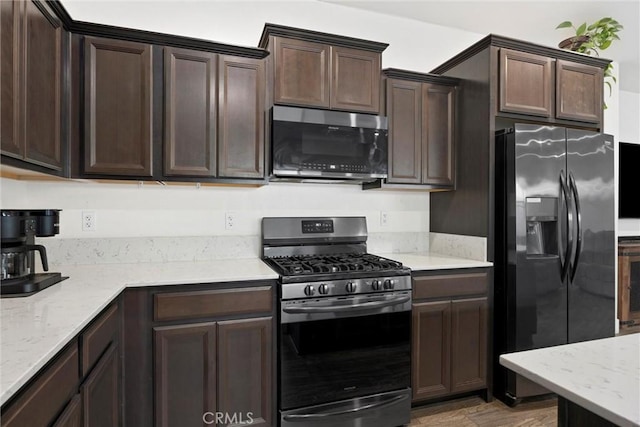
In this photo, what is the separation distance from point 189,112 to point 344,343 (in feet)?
5.32

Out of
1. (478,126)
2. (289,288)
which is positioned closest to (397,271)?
(289,288)

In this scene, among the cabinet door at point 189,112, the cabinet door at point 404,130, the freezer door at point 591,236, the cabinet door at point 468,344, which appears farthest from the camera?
the cabinet door at point 404,130

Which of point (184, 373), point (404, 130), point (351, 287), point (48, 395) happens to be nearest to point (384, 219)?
point (404, 130)

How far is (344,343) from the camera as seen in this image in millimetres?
2061

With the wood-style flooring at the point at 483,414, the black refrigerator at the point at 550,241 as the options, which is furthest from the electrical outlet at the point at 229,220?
the black refrigerator at the point at 550,241

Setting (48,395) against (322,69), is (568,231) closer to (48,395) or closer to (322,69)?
(322,69)

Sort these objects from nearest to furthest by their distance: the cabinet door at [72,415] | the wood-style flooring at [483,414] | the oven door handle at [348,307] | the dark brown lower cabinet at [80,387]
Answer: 1. the dark brown lower cabinet at [80,387]
2. the cabinet door at [72,415]
3. the oven door handle at [348,307]
4. the wood-style flooring at [483,414]

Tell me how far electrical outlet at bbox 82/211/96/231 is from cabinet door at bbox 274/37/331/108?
1366mm

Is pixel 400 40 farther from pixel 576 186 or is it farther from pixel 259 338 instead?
pixel 259 338

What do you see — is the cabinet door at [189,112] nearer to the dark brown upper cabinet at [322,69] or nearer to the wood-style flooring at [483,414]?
the dark brown upper cabinet at [322,69]

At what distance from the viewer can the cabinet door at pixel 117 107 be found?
2.01 meters

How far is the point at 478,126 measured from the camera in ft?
8.48

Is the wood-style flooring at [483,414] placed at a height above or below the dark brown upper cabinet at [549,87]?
below

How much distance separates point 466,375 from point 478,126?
5.60 ft
